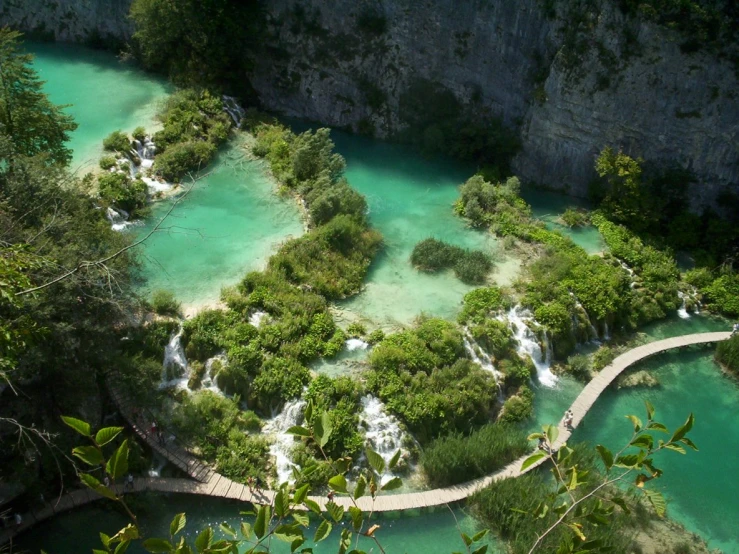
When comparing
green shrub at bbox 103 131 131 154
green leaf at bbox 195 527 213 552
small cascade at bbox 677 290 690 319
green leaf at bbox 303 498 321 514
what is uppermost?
green leaf at bbox 303 498 321 514

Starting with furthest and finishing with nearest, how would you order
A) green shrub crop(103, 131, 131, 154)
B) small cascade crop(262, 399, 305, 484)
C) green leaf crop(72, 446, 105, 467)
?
green shrub crop(103, 131, 131, 154) < small cascade crop(262, 399, 305, 484) < green leaf crop(72, 446, 105, 467)

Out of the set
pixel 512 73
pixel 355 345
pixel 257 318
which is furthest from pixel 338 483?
pixel 512 73

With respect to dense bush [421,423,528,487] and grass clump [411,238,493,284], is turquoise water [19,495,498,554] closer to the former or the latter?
dense bush [421,423,528,487]

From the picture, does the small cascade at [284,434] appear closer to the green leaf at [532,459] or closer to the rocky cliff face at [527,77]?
the green leaf at [532,459]

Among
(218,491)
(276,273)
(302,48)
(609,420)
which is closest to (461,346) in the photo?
(609,420)

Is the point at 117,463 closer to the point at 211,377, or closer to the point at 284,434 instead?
the point at 284,434

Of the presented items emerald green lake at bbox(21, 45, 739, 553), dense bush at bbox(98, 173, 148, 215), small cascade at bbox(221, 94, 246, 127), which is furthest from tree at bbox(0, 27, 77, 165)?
small cascade at bbox(221, 94, 246, 127)
